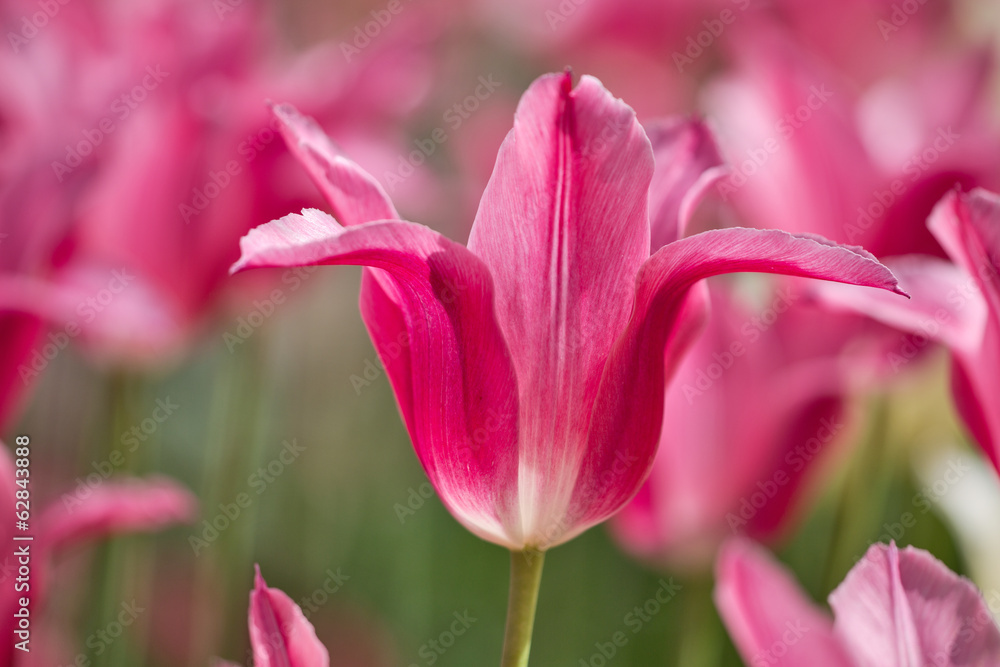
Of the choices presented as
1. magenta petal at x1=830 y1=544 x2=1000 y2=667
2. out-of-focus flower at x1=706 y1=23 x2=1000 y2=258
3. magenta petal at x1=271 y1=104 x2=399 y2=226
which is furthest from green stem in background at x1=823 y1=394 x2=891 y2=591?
magenta petal at x1=271 y1=104 x2=399 y2=226

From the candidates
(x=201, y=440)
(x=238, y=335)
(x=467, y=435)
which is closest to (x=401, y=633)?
(x=238, y=335)

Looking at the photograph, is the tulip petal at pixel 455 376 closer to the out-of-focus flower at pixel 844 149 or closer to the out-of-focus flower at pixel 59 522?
the out-of-focus flower at pixel 59 522

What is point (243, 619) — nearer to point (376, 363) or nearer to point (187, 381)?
point (376, 363)

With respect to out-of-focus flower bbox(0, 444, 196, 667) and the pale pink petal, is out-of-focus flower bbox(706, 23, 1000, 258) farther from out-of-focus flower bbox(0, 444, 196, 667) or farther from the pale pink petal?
out-of-focus flower bbox(0, 444, 196, 667)

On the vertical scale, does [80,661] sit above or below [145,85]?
below

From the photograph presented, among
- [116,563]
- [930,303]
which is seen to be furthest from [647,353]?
[116,563]

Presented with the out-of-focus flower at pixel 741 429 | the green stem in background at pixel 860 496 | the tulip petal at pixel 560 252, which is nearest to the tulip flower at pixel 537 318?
the tulip petal at pixel 560 252
